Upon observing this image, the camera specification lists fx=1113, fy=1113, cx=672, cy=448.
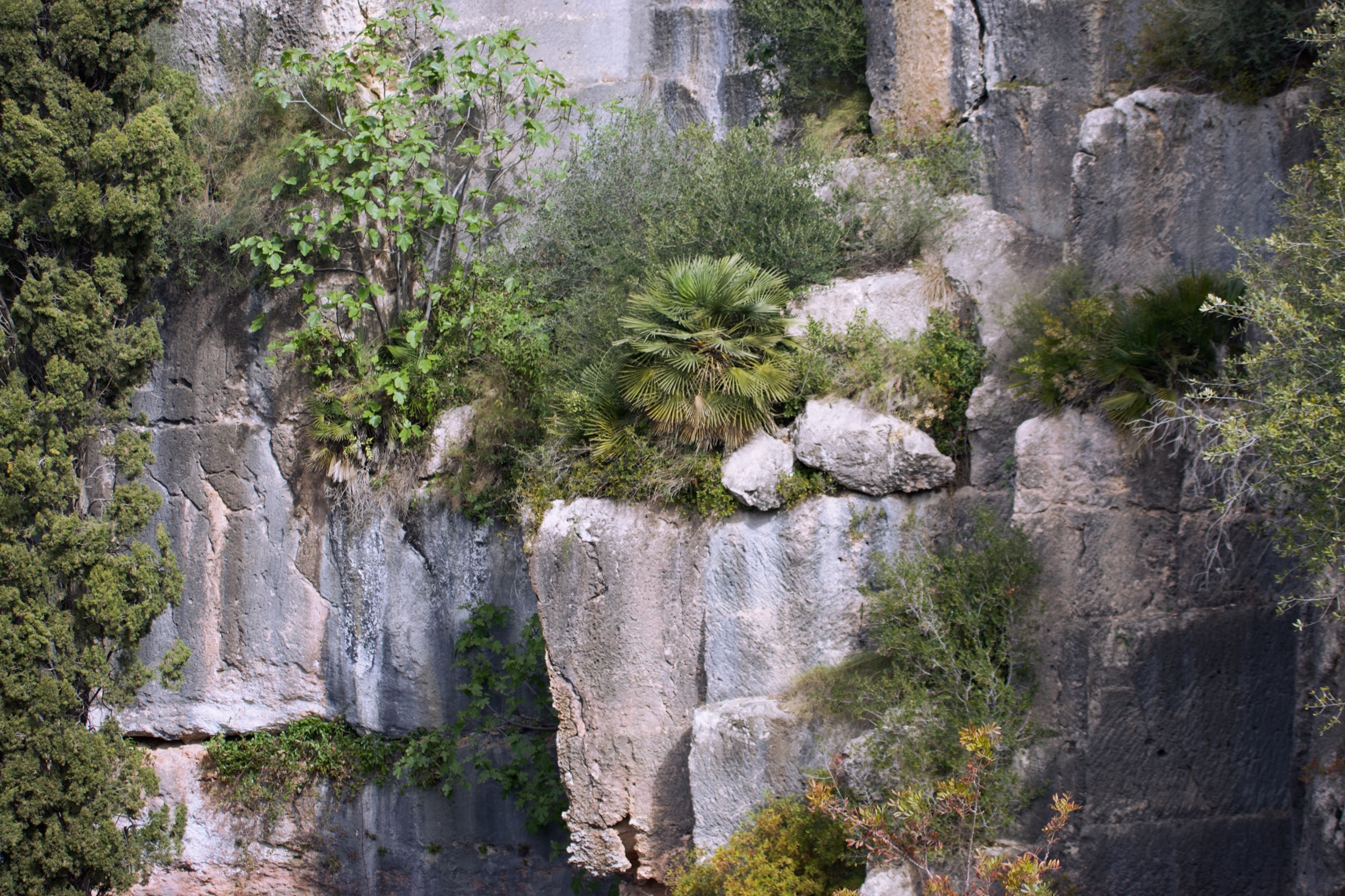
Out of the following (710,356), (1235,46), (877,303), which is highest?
(1235,46)

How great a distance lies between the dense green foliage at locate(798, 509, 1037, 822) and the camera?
568 centimetres

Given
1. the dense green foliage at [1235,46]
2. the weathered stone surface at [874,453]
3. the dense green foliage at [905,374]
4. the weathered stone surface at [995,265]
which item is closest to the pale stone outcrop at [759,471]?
the weathered stone surface at [874,453]

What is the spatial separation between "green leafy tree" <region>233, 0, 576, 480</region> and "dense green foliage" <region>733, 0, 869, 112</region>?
5.93ft

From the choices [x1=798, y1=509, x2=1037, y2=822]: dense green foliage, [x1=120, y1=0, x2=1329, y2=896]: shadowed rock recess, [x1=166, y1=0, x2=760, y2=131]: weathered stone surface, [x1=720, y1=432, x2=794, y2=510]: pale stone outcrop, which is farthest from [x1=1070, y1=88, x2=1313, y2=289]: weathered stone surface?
[x1=166, y1=0, x2=760, y2=131]: weathered stone surface

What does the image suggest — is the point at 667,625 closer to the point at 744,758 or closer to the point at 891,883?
the point at 744,758

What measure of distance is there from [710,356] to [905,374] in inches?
47.9

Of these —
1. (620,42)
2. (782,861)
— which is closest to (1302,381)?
(782,861)

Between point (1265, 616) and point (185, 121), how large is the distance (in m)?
8.44

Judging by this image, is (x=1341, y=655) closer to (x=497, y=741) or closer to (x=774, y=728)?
(x=774, y=728)

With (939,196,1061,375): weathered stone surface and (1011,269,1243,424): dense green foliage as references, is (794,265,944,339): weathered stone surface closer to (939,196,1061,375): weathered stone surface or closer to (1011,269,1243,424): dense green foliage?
(939,196,1061,375): weathered stone surface

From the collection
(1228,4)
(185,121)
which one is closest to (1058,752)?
(1228,4)

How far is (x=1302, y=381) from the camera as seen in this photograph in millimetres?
4582

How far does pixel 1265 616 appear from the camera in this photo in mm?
5559

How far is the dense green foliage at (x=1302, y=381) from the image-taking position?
447cm
